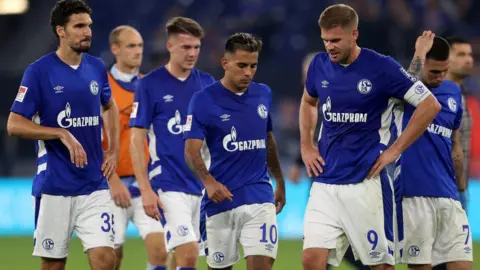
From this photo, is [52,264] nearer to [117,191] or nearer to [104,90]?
[117,191]

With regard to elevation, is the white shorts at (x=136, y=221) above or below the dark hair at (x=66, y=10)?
below

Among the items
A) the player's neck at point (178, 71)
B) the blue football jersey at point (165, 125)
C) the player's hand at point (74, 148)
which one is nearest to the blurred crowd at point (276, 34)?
the player's neck at point (178, 71)

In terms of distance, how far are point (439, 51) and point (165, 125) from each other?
237 cm

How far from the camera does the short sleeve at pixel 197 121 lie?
793 cm

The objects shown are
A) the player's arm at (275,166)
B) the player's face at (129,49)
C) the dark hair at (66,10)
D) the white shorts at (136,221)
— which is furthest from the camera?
the player's face at (129,49)

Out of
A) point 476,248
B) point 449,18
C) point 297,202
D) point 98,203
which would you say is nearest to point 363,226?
point 98,203

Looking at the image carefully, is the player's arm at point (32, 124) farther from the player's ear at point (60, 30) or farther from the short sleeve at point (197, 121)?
the short sleeve at point (197, 121)

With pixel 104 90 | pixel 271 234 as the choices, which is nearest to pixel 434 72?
pixel 271 234

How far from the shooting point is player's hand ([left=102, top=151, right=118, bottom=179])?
319 inches

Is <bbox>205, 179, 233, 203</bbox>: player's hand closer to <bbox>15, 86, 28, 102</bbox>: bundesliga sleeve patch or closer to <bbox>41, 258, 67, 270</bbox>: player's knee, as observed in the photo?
<bbox>41, 258, 67, 270</bbox>: player's knee

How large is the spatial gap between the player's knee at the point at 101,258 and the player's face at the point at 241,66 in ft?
5.20

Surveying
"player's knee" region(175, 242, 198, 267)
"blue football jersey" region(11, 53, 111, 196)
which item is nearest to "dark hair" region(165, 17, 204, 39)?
"blue football jersey" region(11, 53, 111, 196)

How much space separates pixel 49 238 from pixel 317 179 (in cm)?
206

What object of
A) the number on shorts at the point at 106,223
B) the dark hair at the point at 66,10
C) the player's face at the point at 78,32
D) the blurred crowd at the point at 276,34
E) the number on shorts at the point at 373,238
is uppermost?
the blurred crowd at the point at 276,34
